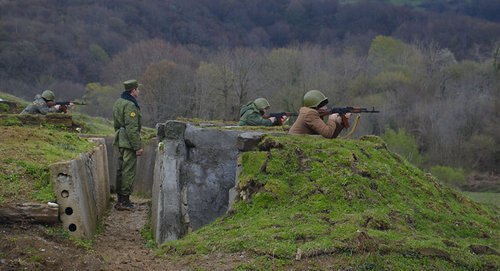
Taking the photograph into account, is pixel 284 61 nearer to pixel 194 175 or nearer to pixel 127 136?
pixel 127 136

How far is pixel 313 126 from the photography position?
28.8 feet

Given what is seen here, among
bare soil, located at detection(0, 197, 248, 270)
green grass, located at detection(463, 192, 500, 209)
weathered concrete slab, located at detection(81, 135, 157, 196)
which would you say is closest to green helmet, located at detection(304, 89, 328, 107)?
bare soil, located at detection(0, 197, 248, 270)

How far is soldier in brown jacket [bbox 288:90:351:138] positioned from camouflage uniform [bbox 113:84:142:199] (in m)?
3.67

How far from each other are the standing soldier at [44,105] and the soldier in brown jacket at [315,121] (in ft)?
33.4

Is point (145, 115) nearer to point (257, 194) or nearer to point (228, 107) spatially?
point (228, 107)

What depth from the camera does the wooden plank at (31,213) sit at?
20.0 feet

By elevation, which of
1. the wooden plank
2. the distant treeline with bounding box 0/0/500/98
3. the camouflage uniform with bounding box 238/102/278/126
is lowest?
the wooden plank

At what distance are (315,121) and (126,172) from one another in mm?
4494

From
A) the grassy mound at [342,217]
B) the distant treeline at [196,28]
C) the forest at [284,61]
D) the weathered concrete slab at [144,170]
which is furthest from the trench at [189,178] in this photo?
the distant treeline at [196,28]

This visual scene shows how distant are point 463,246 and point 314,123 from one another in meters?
3.81

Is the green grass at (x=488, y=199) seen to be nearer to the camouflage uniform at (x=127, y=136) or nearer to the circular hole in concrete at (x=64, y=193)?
the camouflage uniform at (x=127, y=136)

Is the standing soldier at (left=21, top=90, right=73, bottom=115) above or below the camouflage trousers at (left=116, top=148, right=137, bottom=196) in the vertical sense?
above

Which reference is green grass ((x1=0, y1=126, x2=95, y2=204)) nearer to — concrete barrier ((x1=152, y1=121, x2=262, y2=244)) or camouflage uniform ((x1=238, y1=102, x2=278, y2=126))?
concrete barrier ((x1=152, y1=121, x2=262, y2=244))

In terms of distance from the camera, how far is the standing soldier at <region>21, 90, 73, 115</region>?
15445 millimetres
